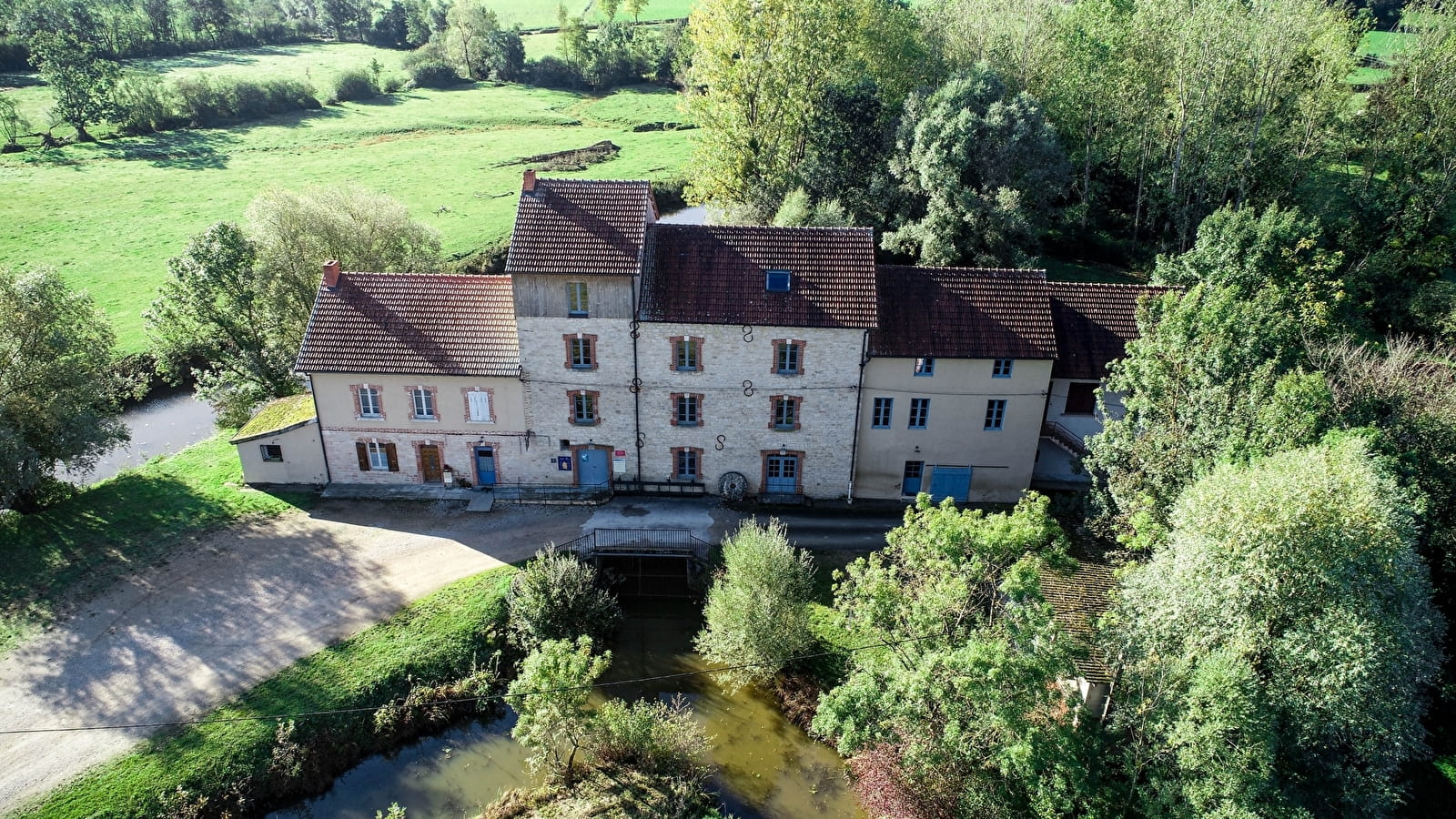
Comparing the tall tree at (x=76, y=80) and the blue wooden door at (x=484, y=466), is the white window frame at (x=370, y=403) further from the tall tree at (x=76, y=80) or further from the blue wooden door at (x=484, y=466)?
the tall tree at (x=76, y=80)

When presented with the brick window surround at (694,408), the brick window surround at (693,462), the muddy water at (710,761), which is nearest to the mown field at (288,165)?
the brick window surround at (693,462)

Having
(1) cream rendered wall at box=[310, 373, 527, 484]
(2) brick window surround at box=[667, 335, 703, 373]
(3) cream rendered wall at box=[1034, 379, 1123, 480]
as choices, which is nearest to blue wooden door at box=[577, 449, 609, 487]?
(1) cream rendered wall at box=[310, 373, 527, 484]

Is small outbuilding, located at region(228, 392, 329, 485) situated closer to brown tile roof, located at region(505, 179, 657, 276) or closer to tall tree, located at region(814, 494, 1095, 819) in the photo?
brown tile roof, located at region(505, 179, 657, 276)

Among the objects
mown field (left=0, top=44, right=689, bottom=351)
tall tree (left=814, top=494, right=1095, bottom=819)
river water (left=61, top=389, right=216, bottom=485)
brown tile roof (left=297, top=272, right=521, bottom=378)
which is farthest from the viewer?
mown field (left=0, top=44, right=689, bottom=351)

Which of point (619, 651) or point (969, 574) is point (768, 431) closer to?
point (619, 651)

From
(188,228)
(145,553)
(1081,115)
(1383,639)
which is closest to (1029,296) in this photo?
(1383,639)

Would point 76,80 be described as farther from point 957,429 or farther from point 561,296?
point 957,429
